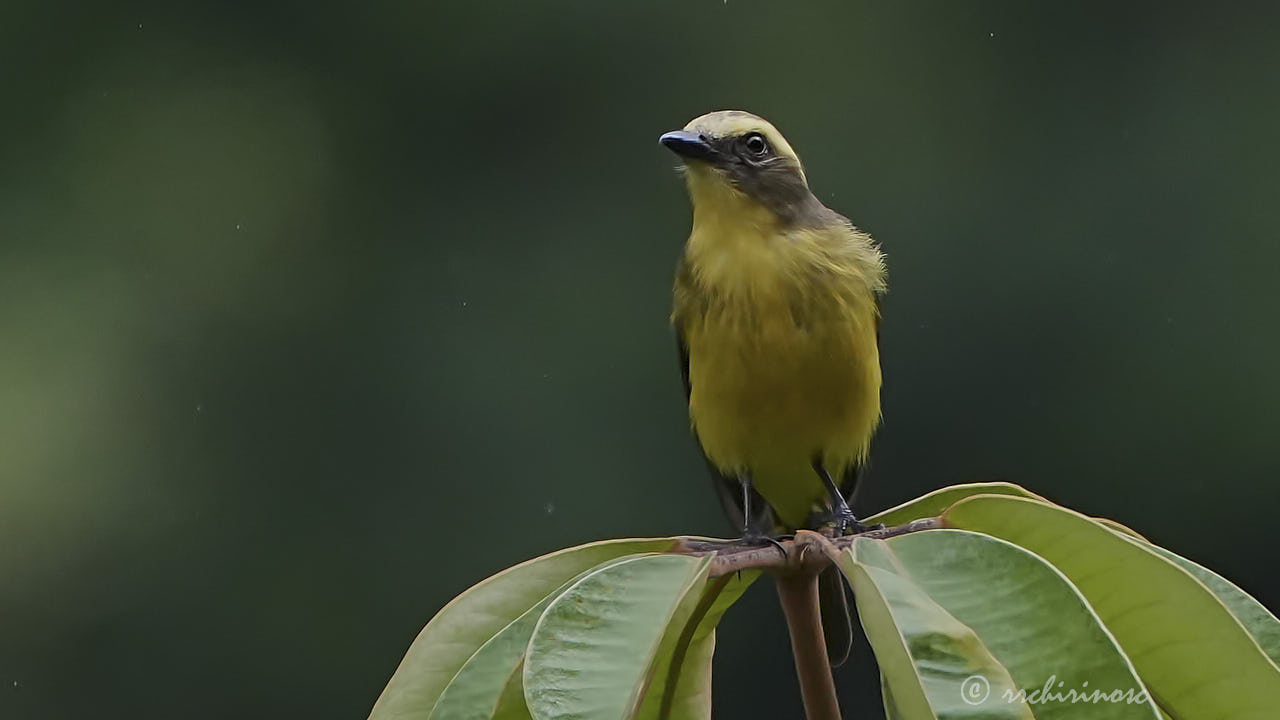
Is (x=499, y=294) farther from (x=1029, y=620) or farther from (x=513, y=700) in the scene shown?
(x=1029, y=620)

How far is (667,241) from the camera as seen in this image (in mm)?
7758

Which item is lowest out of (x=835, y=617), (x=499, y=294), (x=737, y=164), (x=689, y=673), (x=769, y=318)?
(x=499, y=294)

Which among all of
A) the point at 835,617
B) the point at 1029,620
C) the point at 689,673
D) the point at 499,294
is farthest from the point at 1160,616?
the point at 499,294

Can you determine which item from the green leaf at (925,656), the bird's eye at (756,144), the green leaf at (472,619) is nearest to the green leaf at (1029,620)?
the green leaf at (925,656)

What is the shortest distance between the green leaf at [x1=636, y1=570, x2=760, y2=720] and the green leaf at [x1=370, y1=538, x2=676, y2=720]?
0.26 ft

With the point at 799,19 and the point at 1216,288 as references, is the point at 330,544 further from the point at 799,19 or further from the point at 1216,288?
the point at 1216,288

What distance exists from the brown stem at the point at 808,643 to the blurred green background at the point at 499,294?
580 cm

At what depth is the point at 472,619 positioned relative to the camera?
1370mm

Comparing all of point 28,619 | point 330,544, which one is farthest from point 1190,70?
point 28,619

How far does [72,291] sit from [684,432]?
2.66 metres

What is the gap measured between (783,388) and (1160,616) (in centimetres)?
117

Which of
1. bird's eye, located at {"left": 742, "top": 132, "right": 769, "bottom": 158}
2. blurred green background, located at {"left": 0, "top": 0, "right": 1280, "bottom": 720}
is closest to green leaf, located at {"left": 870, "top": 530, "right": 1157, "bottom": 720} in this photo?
bird's eye, located at {"left": 742, "top": 132, "right": 769, "bottom": 158}

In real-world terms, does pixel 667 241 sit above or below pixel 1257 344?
above

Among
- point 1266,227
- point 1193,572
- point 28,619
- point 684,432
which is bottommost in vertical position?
point 28,619
